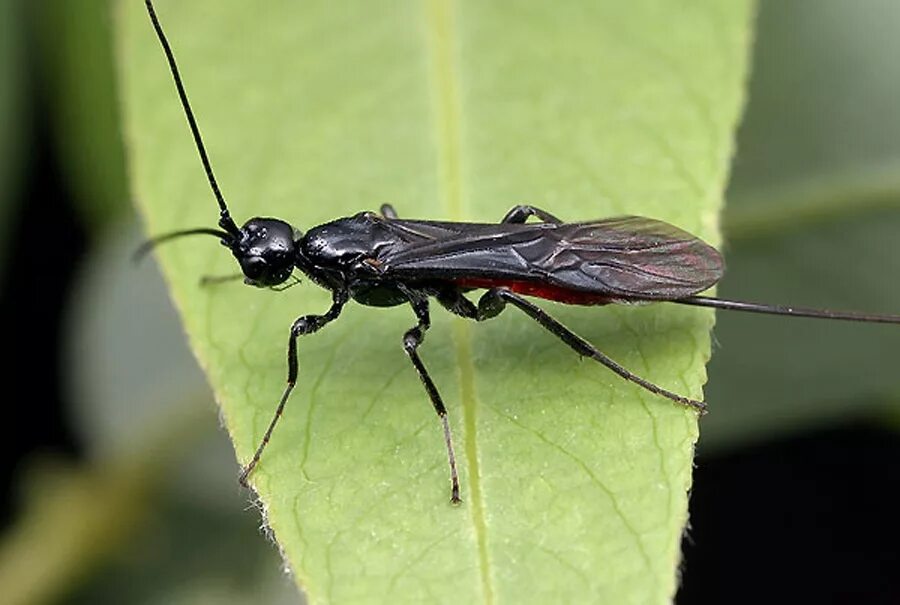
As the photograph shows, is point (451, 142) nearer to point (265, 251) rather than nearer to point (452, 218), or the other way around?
point (452, 218)

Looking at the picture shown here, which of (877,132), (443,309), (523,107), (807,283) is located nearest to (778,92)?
(877,132)

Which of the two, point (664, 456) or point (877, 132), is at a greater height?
point (877, 132)

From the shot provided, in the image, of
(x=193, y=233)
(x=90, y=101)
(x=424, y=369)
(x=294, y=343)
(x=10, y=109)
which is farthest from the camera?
(x=90, y=101)

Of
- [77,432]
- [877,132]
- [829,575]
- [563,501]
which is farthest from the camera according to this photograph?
[77,432]

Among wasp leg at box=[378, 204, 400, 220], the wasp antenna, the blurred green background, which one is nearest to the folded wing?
wasp leg at box=[378, 204, 400, 220]

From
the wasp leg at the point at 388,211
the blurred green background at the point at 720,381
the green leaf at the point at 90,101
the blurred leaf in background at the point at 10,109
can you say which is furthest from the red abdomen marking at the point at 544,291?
the blurred leaf in background at the point at 10,109

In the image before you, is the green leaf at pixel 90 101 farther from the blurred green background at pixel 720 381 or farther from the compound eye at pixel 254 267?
the compound eye at pixel 254 267

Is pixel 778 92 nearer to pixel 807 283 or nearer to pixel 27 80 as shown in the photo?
pixel 807 283

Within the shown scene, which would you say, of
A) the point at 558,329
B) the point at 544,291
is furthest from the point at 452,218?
the point at 558,329
